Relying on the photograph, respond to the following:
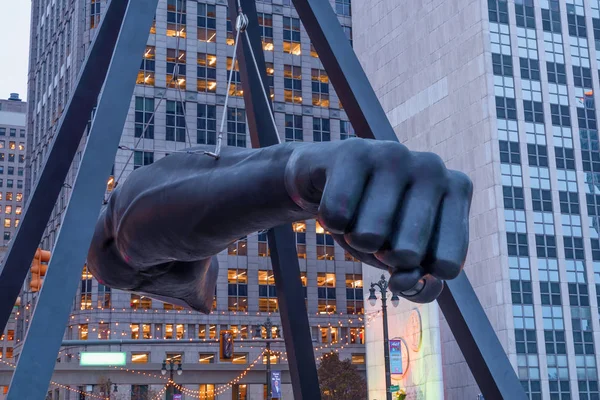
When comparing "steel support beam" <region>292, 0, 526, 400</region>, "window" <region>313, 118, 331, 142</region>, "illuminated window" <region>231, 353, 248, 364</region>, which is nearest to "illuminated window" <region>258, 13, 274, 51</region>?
"window" <region>313, 118, 331, 142</region>

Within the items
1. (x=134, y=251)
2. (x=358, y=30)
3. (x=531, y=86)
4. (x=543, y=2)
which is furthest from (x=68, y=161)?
(x=358, y=30)

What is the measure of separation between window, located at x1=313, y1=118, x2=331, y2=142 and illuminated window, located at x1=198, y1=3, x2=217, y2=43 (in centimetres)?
1399

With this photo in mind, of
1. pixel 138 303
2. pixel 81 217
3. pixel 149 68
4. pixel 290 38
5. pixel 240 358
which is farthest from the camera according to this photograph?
pixel 290 38

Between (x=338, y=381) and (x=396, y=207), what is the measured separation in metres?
68.1

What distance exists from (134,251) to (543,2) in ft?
262

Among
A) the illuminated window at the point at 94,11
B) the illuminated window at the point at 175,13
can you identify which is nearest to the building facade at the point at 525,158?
the illuminated window at the point at 175,13

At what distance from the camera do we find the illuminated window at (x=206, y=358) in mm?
81125

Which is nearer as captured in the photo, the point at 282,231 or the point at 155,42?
the point at 282,231

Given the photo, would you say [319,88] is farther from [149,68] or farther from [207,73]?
[149,68]

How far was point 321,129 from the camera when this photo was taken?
9338 cm

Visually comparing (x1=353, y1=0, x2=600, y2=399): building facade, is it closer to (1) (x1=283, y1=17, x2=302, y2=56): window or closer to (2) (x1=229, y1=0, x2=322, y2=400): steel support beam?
(1) (x1=283, y1=17, x2=302, y2=56): window

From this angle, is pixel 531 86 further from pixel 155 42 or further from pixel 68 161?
pixel 68 161

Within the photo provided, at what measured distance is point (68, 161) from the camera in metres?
7.04

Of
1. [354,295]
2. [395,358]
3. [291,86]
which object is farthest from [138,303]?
[291,86]
